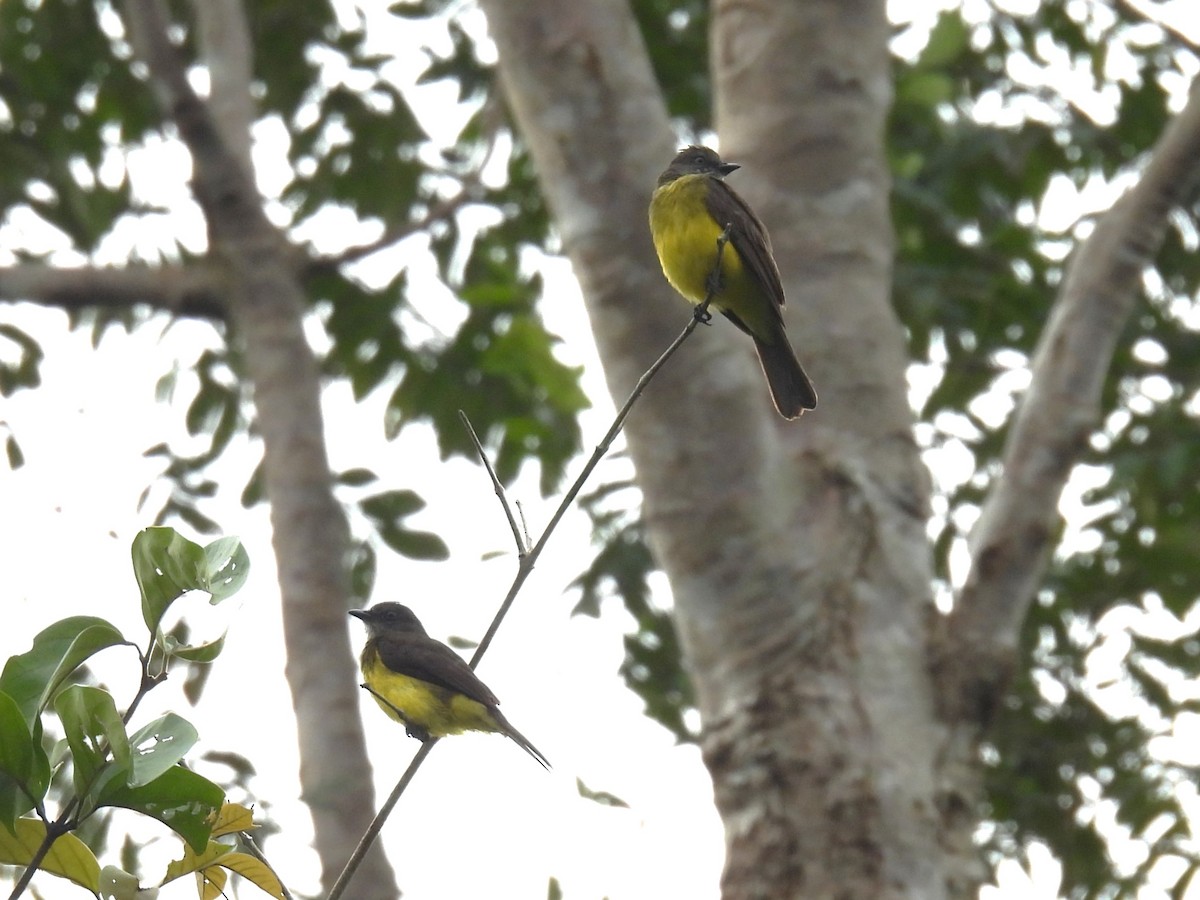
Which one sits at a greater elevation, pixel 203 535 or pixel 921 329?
pixel 921 329

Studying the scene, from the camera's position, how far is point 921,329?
21.8ft

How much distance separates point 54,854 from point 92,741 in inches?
6.8

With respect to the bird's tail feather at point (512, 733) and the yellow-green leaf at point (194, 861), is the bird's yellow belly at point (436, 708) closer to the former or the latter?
the bird's tail feather at point (512, 733)

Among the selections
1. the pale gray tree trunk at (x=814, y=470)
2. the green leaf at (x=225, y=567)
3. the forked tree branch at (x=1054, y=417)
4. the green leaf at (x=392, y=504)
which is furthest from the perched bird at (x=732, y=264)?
the green leaf at (x=225, y=567)

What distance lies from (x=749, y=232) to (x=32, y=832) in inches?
102

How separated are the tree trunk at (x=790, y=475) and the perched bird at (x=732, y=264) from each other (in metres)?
0.29

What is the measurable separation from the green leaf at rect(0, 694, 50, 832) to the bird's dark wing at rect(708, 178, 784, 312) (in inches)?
96.8

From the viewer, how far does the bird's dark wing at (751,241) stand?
373cm

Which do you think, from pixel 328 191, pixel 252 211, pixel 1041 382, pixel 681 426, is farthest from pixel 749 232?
pixel 328 191

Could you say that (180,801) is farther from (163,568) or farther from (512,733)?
(512,733)

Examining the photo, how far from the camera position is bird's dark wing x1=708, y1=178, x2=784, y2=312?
147 inches

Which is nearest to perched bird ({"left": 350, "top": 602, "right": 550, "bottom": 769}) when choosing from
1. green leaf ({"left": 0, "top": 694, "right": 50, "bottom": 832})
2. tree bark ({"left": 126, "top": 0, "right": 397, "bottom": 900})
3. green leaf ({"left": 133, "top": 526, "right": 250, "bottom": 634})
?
tree bark ({"left": 126, "top": 0, "right": 397, "bottom": 900})

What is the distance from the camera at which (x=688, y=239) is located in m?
3.93

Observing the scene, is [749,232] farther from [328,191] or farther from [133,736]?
[328,191]
